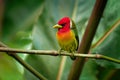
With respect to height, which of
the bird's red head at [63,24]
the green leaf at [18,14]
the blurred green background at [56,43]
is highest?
the bird's red head at [63,24]

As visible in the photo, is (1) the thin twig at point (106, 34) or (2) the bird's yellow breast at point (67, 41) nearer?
(2) the bird's yellow breast at point (67, 41)

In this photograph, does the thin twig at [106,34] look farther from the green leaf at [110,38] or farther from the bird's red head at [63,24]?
the bird's red head at [63,24]

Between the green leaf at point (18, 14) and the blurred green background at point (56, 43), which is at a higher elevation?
the blurred green background at point (56, 43)

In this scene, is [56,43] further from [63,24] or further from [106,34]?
[63,24]

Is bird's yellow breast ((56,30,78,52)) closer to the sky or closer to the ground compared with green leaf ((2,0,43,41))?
closer to the sky

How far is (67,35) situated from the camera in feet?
4.30

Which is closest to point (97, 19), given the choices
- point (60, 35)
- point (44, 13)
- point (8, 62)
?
point (60, 35)

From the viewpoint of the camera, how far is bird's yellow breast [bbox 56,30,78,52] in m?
1.29

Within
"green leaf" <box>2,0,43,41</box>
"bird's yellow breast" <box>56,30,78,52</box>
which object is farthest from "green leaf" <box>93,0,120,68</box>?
"green leaf" <box>2,0,43,41</box>

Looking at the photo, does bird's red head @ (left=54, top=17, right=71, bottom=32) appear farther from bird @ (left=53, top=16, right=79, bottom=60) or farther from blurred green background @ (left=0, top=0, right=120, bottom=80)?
blurred green background @ (left=0, top=0, right=120, bottom=80)

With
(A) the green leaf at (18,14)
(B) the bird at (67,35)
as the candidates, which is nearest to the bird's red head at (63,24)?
(B) the bird at (67,35)

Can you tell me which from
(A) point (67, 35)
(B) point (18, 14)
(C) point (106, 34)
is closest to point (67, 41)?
(A) point (67, 35)

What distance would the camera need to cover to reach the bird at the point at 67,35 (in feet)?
4.20

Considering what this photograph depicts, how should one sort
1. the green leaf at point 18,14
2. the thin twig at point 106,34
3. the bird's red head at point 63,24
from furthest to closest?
the green leaf at point 18,14 → the thin twig at point 106,34 → the bird's red head at point 63,24
